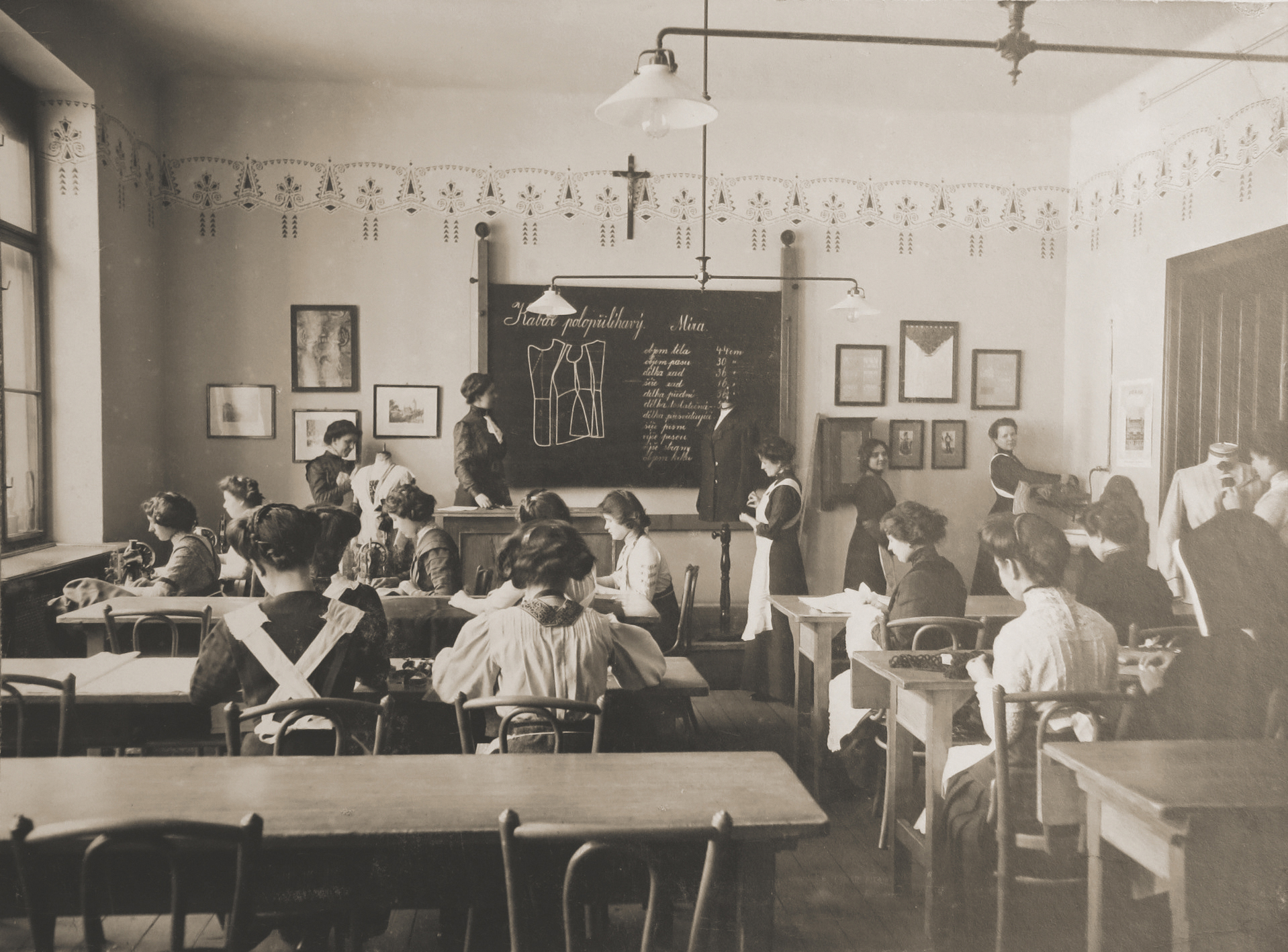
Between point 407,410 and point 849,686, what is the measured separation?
3802mm

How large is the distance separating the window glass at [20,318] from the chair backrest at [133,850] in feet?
11.1

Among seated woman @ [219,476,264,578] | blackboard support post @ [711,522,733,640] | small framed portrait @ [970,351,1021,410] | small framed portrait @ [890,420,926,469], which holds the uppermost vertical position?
small framed portrait @ [970,351,1021,410]

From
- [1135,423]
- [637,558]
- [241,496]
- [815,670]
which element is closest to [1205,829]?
[815,670]

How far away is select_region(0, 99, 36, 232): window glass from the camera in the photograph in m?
4.04

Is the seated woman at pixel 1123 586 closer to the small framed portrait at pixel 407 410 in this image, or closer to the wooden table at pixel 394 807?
the wooden table at pixel 394 807

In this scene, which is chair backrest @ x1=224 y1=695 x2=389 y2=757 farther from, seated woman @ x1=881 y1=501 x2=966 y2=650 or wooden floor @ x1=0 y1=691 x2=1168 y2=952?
seated woman @ x1=881 y1=501 x2=966 y2=650

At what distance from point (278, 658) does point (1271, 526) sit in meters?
2.10

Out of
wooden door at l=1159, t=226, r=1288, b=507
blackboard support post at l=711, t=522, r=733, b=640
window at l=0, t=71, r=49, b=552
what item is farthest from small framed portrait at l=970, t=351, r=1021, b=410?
window at l=0, t=71, r=49, b=552

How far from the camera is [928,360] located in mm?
6109

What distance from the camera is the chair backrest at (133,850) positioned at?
1.14 meters

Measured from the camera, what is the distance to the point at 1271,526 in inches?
66.8

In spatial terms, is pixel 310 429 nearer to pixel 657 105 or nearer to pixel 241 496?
pixel 241 496

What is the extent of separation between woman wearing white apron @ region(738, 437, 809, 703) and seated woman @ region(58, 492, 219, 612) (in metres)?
2.61

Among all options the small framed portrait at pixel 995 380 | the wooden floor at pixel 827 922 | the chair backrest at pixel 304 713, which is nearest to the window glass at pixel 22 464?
the wooden floor at pixel 827 922
